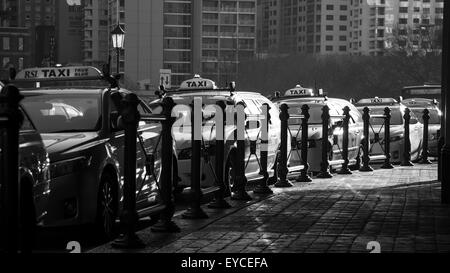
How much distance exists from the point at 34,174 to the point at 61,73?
375 centimetres

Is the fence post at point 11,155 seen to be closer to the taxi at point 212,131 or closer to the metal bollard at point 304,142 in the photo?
the taxi at point 212,131

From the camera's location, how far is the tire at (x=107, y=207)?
30.9 feet

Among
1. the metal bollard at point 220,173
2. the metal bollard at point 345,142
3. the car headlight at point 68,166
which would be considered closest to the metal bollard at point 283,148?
the metal bollard at point 220,173

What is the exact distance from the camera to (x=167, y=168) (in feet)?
32.5

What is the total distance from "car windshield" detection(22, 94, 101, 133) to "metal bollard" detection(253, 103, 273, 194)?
4.03m

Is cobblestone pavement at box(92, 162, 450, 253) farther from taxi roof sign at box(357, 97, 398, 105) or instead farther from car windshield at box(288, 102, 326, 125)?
taxi roof sign at box(357, 97, 398, 105)

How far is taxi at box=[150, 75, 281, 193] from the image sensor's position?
45.2 feet

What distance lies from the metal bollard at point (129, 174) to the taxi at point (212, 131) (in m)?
3.41

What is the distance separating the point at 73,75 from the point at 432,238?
4.56m

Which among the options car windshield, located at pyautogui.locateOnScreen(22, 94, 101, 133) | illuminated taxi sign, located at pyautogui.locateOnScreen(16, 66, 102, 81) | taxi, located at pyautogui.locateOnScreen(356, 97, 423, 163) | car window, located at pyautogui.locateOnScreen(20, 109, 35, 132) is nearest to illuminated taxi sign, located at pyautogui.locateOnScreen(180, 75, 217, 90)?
illuminated taxi sign, located at pyautogui.locateOnScreen(16, 66, 102, 81)

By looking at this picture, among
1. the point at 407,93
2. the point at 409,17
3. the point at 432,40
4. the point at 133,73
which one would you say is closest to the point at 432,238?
the point at 407,93

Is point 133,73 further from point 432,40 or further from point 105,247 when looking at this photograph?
point 105,247

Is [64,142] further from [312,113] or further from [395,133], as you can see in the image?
[395,133]
